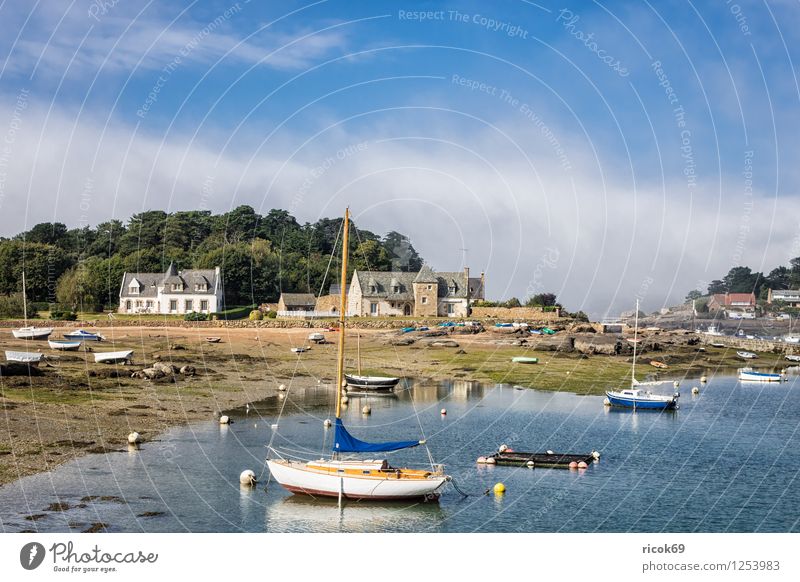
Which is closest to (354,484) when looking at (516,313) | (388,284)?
(516,313)

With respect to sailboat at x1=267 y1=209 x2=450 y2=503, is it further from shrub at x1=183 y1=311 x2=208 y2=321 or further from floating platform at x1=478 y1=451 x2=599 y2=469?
shrub at x1=183 y1=311 x2=208 y2=321

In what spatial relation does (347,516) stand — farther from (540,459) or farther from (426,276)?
(426,276)

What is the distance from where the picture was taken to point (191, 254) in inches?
5610

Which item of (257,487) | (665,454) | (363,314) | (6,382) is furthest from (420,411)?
(363,314)

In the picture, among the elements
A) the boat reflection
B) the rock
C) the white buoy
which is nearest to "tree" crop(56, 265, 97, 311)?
the rock

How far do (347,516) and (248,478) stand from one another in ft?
17.9

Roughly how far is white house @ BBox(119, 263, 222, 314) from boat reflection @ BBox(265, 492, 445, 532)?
89308 mm

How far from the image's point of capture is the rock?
67.5m

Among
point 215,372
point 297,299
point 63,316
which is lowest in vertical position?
point 215,372

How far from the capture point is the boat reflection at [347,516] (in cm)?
3356

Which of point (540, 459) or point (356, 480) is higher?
point (356, 480)

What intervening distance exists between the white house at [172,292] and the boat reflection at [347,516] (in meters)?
89.3
